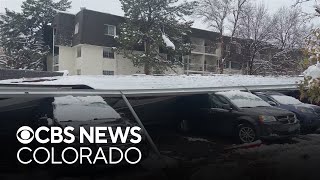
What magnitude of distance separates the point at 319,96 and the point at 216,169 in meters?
1.03

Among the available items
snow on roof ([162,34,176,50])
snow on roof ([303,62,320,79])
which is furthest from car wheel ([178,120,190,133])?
snow on roof ([162,34,176,50])

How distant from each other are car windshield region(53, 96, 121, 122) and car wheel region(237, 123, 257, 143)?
2.34ft

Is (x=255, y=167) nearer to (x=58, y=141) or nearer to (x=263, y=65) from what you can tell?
(x=58, y=141)

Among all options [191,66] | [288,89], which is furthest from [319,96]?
[191,66]

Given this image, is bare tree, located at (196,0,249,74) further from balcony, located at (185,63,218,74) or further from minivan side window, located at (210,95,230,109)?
minivan side window, located at (210,95,230,109)

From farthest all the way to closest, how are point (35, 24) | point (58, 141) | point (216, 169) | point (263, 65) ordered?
point (263, 65) < point (35, 24) < point (216, 169) < point (58, 141)

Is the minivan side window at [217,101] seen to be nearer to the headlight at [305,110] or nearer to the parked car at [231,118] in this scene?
the parked car at [231,118]

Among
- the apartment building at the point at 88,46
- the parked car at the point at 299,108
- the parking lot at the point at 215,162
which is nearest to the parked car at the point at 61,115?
the parking lot at the point at 215,162

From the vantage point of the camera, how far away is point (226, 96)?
2.25m

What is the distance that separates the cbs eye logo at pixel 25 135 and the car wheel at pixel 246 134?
44.5 inches

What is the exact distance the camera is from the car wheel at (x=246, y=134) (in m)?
2.12

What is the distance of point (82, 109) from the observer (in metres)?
1.84

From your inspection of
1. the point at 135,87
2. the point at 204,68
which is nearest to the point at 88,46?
the point at 204,68

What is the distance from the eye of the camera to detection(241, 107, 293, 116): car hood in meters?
2.17
